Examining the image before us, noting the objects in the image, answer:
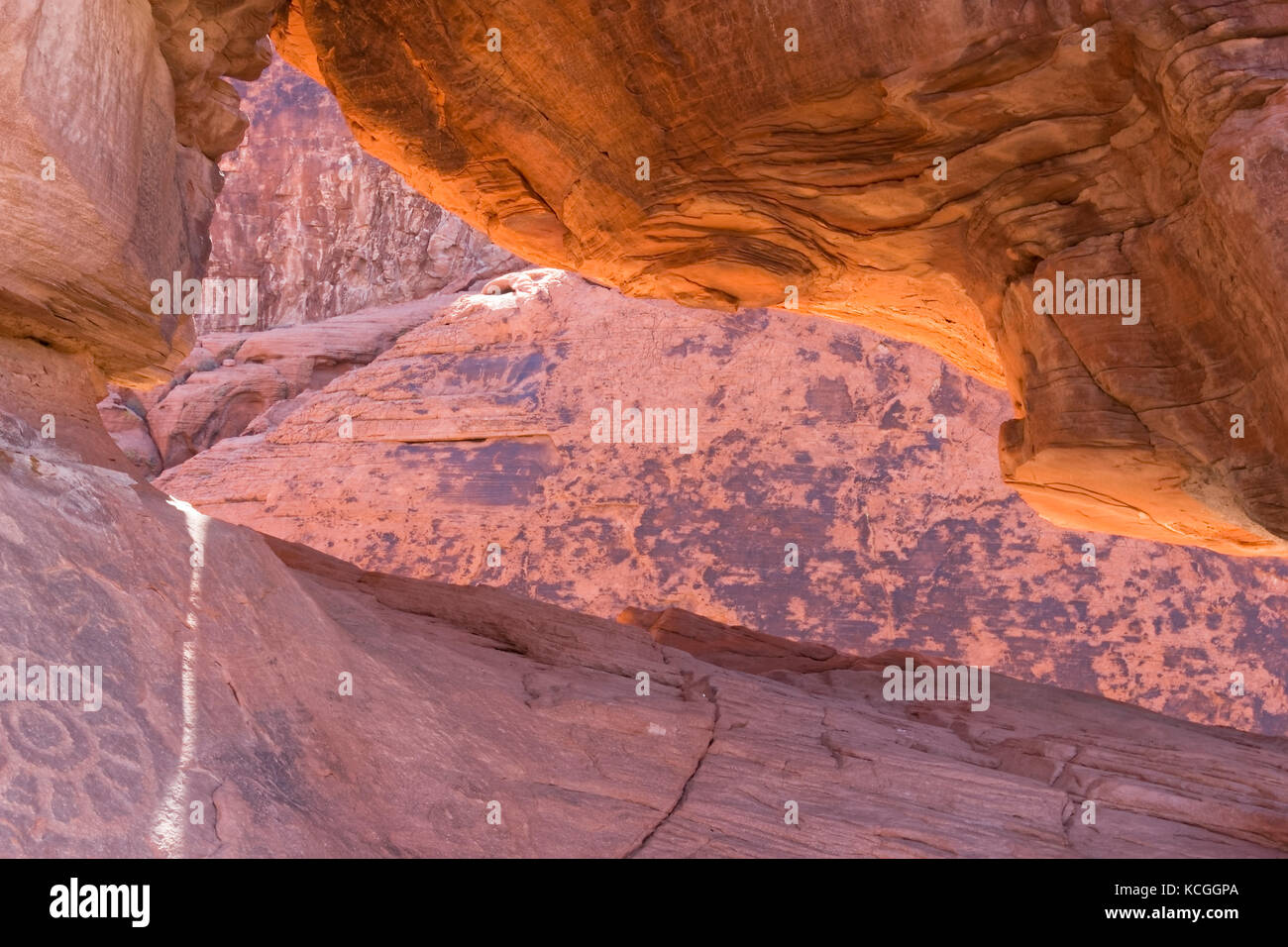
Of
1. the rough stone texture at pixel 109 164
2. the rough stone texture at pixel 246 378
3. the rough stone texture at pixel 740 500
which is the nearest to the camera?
the rough stone texture at pixel 109 164

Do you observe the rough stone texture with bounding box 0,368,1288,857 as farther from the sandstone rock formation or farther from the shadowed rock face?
the shadowed rock face

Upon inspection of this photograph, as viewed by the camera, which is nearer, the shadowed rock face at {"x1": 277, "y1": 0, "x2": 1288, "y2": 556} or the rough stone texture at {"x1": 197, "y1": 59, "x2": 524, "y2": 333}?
the shadowed rock face at {"x1": 277, "y1": 0, "x2": 1288, "y2": 556}

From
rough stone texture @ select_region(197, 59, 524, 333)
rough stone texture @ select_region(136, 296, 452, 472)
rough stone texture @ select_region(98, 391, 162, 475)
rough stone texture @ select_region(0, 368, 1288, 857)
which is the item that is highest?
rough stone texture @ select_region(197, 59, 524, 333)

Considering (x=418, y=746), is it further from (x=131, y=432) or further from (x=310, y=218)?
(x=310, y=218)

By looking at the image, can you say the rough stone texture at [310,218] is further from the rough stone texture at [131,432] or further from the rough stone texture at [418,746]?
the rough stone texture at [418,746]

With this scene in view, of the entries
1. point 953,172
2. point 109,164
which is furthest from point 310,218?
point 109,164

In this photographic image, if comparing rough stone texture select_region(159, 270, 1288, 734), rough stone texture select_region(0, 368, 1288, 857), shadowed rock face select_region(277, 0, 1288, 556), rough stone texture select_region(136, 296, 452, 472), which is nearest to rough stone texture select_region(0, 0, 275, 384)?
rough stone texture select_region(0, 368, 1288, 857)

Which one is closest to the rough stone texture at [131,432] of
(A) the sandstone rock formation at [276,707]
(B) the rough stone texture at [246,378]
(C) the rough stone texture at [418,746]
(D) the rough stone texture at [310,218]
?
(B) the rough stone texture at [246,378]
